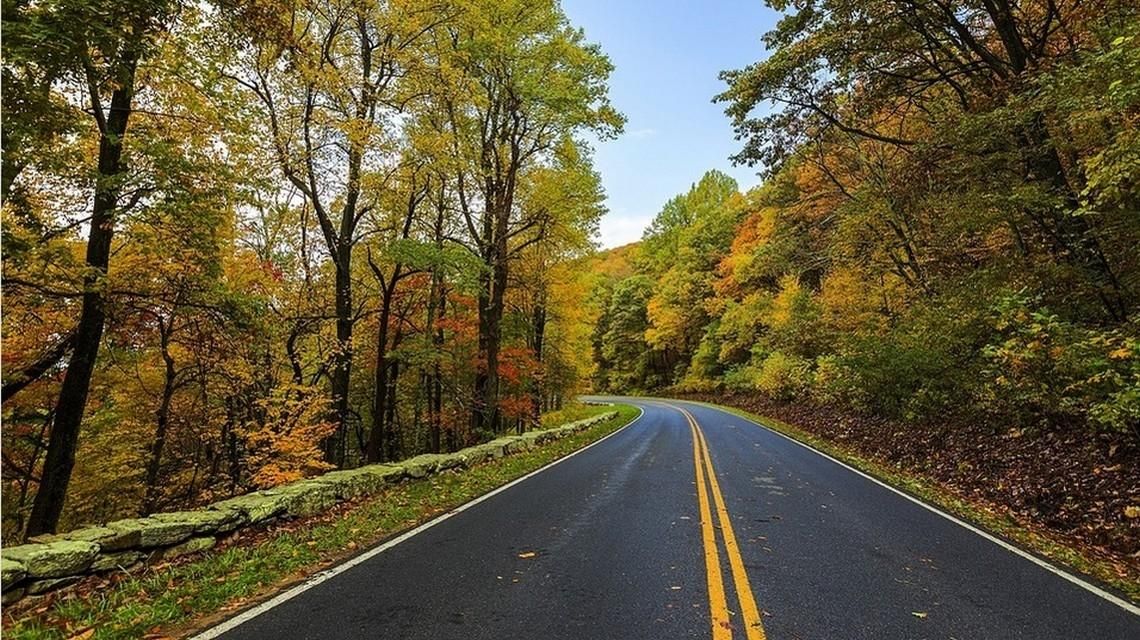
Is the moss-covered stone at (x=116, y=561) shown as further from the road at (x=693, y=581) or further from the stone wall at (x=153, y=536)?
the road at (x=693, y=581)

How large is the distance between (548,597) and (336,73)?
12.0 meters

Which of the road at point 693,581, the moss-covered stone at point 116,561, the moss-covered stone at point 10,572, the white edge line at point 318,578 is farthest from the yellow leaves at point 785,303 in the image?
the moss-covered stone at point 10,572

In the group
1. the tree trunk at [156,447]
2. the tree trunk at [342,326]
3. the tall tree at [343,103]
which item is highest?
A: the tall tree at [343,103]

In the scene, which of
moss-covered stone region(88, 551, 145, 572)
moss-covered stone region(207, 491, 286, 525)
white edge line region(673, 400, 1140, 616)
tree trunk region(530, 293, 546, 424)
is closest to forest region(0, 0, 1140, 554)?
tree trunk region(530, 293, 546, 424)

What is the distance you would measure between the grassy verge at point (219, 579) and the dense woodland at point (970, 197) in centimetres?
829

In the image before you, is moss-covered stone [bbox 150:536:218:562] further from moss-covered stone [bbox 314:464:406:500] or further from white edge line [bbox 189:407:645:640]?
moss-covered stone [bbox 314:464:406:500]

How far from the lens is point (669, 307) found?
1863 inches

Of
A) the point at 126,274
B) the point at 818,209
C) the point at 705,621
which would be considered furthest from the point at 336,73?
the point at 818,209

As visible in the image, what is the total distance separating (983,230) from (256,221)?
62.0 ft

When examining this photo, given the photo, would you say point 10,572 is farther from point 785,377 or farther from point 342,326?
point 785,377

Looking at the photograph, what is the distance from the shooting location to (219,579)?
16.0ft

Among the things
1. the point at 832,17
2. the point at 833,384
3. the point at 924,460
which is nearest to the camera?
the point at 832,17

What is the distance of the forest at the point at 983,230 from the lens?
7.30m

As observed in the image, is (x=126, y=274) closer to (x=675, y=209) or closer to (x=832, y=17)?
(x=832, y=17)
